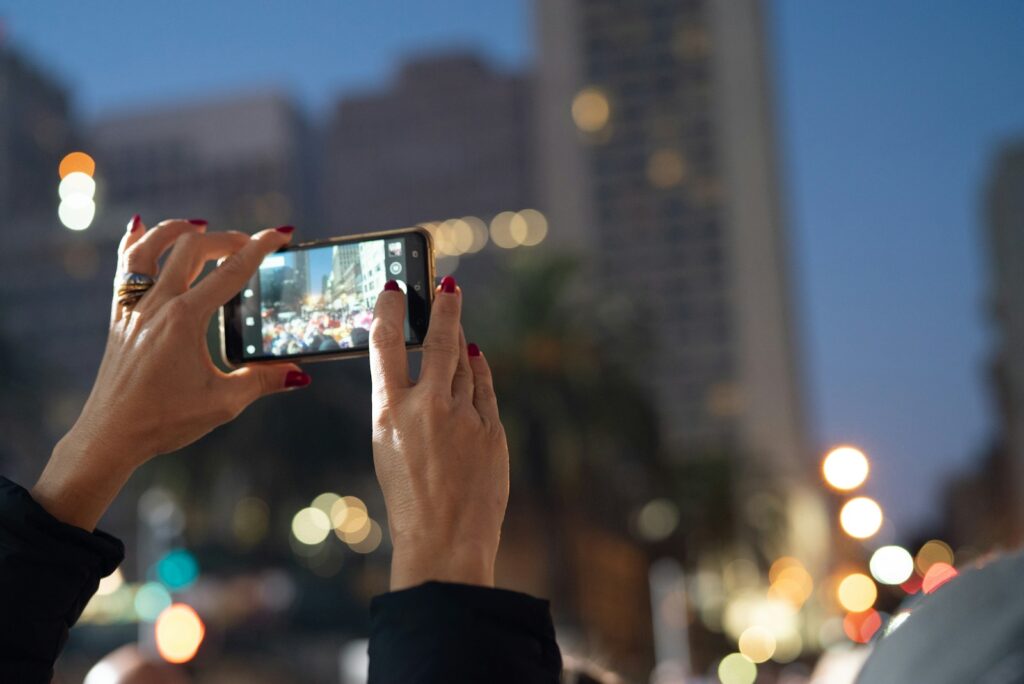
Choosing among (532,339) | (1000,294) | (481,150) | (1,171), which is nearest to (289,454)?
(532,339)

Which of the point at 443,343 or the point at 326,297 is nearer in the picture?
the point at 443,343

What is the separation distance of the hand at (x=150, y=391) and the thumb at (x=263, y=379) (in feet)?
0.07

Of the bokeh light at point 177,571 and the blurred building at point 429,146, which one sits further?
the blurred building at point 429,146

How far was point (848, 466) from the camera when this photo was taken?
10148 millimetres

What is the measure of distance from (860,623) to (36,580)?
14300mm

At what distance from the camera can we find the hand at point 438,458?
3.95 ft

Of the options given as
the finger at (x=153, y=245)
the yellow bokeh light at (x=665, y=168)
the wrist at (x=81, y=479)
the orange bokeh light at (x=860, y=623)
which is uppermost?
the yellow bokeh light at (x=665, y=168)

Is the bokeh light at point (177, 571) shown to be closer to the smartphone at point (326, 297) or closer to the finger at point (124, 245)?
the smartphone at point (326, 297)

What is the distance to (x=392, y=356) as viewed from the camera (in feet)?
4.55

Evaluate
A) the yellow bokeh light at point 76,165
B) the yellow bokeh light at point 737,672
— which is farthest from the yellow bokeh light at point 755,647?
the yellow bokeh light at point 76,165

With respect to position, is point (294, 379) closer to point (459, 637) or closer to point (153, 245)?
point (153, 245)

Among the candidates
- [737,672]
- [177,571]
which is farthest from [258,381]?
[737,672]

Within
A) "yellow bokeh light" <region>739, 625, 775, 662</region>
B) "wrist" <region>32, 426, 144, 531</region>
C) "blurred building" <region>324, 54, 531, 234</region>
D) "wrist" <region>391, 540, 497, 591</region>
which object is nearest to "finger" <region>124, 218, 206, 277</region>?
"wrist" <region>32, 426, 144, 531</region>

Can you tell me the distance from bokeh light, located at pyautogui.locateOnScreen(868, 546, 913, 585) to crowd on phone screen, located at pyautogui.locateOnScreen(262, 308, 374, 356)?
10418 mm
